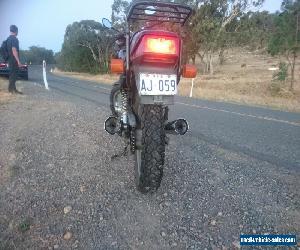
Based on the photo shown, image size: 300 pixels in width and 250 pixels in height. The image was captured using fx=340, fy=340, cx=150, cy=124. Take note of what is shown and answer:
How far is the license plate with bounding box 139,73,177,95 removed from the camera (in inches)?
141

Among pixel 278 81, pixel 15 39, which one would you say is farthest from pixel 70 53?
pixel 15 39

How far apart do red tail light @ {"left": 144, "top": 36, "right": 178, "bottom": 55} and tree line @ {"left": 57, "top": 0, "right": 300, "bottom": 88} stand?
48.2 ft

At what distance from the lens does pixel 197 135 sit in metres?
6.61

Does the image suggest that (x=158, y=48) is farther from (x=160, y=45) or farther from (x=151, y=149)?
(x=151, y=149)

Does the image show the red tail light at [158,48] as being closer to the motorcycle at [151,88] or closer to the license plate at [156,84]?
the motorcycle at [151,88]

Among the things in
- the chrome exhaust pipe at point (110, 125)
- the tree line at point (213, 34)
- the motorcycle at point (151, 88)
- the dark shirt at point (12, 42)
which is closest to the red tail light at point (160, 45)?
the motorcycle at point (151, 88)

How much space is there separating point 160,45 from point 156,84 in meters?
0.41

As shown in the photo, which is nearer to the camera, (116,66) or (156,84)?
(156,84)

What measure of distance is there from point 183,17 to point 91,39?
152ft

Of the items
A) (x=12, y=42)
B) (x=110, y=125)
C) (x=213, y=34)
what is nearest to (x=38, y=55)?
(x=213, y=34)

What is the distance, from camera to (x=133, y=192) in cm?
369

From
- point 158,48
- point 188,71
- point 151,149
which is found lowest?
point 151,149

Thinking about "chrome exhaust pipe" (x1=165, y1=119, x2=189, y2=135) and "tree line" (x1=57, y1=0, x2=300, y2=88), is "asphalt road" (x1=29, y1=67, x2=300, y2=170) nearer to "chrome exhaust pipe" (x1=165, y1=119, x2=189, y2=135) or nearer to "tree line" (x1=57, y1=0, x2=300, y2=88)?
"chrome exhaust pipe" (x1=165, y1=119, x2=189, y2=135)

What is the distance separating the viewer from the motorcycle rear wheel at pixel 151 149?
3.46 metres
